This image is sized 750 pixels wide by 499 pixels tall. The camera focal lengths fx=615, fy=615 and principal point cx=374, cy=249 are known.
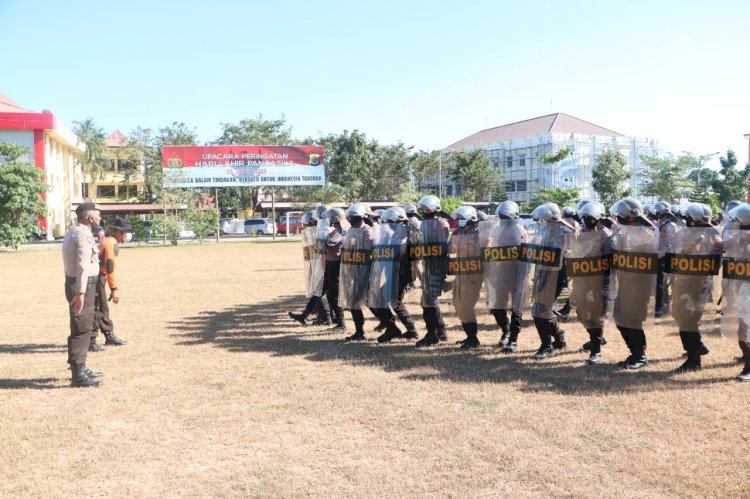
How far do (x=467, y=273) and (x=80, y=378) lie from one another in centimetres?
497

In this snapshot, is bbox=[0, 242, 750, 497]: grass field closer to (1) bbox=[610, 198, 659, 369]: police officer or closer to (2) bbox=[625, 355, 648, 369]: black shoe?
(2) bbox=[625, 355, 648, 369]: black shoe

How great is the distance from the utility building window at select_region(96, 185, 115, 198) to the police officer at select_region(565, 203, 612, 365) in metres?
71.7

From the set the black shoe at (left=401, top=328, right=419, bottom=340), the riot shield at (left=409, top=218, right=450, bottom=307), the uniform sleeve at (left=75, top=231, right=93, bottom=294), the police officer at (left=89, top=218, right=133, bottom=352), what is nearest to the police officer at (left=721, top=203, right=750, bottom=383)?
the riot shield at (left=409, top=218, right=450, bottom=307)

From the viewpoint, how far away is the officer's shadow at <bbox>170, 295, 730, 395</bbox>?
6.60m

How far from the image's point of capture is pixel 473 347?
27.8 feet

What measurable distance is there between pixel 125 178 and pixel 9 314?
2252 inches

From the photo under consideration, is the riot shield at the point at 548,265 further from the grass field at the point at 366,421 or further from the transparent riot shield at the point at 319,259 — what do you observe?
the transparent riot shield at the point at 319,259

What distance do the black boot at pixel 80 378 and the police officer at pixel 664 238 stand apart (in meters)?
7.77

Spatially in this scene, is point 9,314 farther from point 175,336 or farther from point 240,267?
point 240,267

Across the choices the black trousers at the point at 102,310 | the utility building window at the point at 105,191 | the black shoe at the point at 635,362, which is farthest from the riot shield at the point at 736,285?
the utility building window at the point at 105,191

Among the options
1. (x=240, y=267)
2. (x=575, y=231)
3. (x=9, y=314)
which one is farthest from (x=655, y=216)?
(x=240, y=267)

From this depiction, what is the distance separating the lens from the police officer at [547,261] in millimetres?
7582

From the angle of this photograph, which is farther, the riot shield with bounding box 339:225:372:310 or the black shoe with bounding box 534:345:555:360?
the riot shield with bounding box 339:225:372:310

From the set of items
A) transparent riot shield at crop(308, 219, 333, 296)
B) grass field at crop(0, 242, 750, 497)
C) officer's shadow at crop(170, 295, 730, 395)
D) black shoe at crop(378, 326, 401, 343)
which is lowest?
grass field at crop(0, 242, 750, 497)
